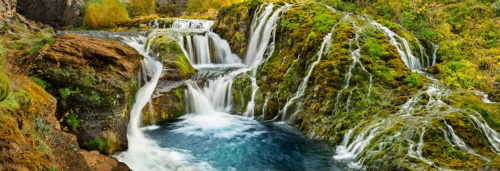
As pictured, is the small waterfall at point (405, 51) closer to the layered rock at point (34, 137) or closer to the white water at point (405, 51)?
the white water at point (405, 51)

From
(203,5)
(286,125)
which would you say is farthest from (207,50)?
(203,5)

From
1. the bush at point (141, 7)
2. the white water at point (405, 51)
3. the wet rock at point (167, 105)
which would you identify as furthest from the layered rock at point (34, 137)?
the bush at point (141, 7)

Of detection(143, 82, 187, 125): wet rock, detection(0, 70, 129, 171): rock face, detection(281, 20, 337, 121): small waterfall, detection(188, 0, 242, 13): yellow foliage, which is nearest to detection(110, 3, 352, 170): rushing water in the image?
detection(143, 82, 187, 125): wet rock

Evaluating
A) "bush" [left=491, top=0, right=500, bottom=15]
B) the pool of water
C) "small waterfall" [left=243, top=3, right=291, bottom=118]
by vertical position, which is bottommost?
the pool of water

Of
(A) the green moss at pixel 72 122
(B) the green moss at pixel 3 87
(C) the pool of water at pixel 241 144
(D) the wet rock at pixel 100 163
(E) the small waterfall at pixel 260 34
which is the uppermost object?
(E) the small waterfall at pixel 260 34

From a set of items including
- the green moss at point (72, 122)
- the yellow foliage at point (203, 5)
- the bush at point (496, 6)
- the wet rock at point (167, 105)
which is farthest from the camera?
the yellow foliage at point (203, 5)

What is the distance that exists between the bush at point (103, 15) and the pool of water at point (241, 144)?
21670 mm

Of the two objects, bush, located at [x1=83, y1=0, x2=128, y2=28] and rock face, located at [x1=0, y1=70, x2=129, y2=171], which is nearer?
rock face, located at [x1=0, y1=70, x2=129, y2=171]

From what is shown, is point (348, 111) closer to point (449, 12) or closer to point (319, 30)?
point (319, 30)

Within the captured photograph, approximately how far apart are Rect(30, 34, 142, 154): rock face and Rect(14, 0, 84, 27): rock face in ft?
87.3

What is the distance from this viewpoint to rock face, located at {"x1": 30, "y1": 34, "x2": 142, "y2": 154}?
5738 millimetres

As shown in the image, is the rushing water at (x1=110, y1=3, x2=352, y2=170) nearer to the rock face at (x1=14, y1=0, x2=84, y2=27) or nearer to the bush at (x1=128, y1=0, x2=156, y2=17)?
the rock face at (x1=14, y1=0, x2=84, y2=27)

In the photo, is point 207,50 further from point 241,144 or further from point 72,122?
point 72,122

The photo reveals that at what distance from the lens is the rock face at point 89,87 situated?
574 centimetres
